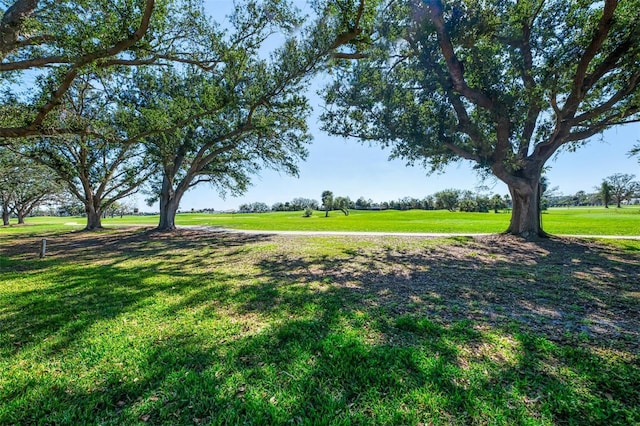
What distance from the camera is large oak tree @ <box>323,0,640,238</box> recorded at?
28.9 feet

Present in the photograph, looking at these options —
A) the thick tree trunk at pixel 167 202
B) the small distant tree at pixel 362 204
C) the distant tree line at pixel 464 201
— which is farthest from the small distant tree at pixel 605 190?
the thick tree trunk at pixel 167 202

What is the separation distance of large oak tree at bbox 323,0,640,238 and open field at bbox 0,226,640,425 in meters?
6.39

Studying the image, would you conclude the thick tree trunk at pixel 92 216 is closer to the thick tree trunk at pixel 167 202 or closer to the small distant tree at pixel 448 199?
the thick tree trunk at pixel 167 202

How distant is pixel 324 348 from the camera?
10.4ft

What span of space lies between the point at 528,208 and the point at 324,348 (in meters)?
13.5

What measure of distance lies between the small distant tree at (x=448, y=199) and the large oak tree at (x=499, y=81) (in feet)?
240

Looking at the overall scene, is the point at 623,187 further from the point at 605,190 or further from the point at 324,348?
the point at 324,348

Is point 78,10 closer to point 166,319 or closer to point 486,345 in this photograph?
point 166,319

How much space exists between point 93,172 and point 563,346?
90.0 feet

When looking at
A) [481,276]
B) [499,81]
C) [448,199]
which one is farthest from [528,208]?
[448,199]

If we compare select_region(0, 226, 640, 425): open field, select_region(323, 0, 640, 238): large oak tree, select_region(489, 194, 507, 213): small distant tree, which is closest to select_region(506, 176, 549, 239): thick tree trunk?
select_region(323, 0, 640, 238): large oak tree

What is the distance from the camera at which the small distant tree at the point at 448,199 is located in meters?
80.8

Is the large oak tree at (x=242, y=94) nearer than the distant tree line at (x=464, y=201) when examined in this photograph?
Yes

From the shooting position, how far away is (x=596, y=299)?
4.71 m
